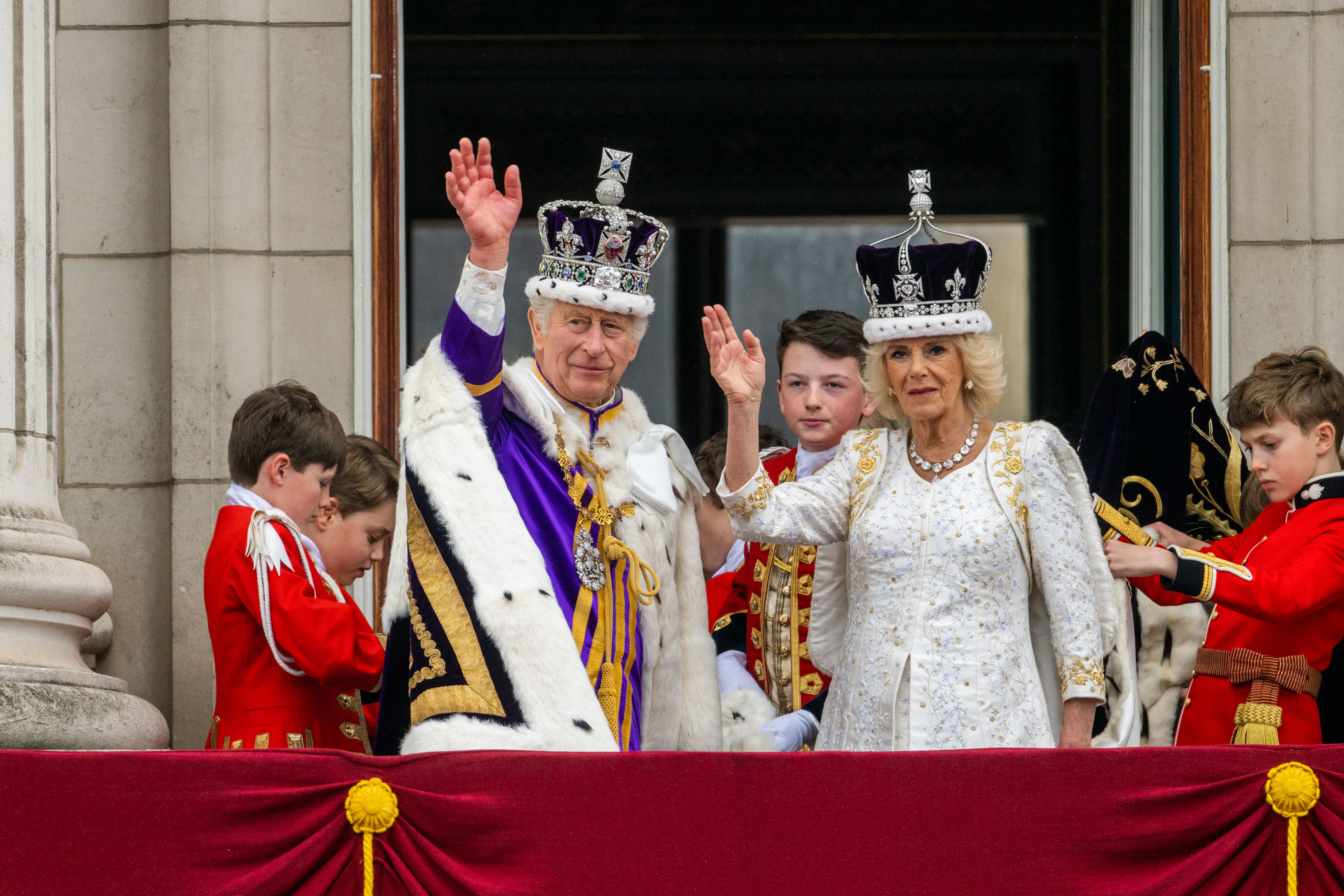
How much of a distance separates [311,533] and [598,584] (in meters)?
1.19

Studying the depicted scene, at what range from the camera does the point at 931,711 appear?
3240mm

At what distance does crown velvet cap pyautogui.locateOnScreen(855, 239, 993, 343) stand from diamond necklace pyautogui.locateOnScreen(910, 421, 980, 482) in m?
0.22

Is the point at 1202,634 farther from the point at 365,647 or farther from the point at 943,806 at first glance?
the point at 365,647

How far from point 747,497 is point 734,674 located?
31.7 inches

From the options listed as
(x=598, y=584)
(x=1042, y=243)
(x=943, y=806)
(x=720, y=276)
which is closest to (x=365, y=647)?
(x=598, y=584)

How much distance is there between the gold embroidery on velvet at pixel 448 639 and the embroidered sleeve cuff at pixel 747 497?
0.59m

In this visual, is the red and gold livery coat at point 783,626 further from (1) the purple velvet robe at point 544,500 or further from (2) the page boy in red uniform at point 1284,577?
(2) the page boy in red uniform at point 1284,577

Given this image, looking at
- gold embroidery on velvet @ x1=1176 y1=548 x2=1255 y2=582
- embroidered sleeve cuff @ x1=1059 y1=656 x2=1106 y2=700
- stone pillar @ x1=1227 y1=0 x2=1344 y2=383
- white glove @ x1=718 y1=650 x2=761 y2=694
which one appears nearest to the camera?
embroidered sleeve cuff @ x1=1059 y1=656 x2=1106 y2=700

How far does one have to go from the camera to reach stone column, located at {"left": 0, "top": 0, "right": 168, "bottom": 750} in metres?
4.15

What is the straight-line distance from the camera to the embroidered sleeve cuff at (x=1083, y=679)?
3.19 m

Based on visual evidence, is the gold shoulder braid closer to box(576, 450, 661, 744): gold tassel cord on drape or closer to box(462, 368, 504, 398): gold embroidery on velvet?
box(576, 450, 661, 744): gold tassel cord on drape

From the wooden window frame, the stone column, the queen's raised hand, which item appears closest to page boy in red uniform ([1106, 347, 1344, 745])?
the queen's raised hand

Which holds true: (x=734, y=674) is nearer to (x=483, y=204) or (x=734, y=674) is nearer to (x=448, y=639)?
(x=448, y=639)

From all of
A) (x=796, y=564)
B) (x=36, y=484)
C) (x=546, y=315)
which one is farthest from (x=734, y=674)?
(x=36, y=484)
